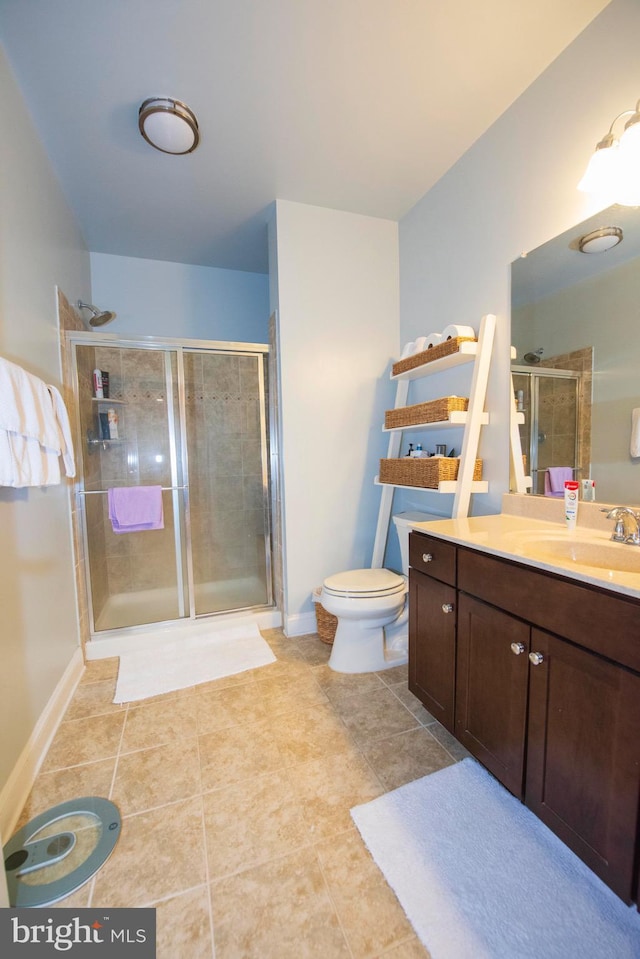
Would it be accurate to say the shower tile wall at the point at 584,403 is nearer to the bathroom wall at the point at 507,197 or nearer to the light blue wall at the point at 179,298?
the bathroom wall at the point at 507,197

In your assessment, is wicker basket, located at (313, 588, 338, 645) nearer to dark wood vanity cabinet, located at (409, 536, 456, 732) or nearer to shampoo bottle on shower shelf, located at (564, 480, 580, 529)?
dark wood vanity cabinet, located at (409, 536, 456, 732)

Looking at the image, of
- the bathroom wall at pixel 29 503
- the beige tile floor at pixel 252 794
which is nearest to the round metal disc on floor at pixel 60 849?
the beige tile floor at pixel 252 794

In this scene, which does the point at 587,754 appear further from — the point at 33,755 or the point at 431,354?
the point at 33,755

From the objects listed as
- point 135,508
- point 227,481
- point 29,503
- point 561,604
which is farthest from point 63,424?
point 561,604

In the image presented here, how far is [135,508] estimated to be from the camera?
240cm

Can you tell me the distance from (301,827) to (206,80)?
2.67m

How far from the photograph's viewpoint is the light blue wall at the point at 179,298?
9.27 ft

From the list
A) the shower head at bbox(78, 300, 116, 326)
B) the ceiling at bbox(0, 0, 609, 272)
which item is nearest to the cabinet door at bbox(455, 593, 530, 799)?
the ceiling at bbox(0, 0, 609, 272)

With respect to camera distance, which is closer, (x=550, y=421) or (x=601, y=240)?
(x=601, y=240)

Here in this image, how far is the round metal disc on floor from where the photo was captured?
3.27ft

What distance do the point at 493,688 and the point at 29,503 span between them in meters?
1.81

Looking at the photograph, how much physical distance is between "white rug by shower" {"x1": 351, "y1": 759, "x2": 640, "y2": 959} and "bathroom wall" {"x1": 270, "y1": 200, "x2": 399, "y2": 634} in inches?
51.1

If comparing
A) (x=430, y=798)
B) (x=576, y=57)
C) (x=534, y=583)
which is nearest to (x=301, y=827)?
(x=430, y=798)

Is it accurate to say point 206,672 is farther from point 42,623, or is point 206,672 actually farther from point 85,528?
point 85,528
